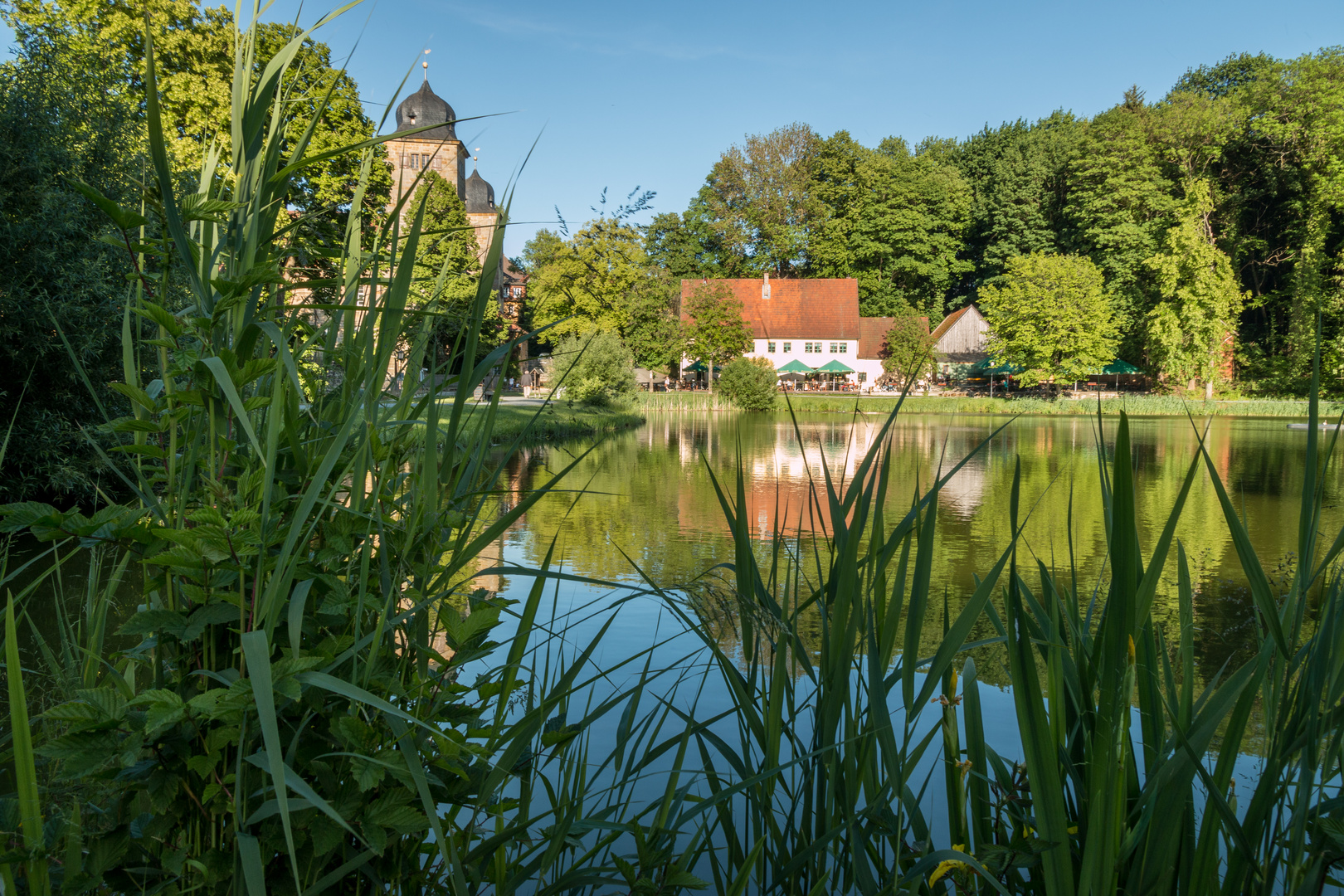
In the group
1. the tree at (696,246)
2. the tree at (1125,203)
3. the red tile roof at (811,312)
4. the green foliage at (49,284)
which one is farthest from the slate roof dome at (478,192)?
the green foliage at (49,284)

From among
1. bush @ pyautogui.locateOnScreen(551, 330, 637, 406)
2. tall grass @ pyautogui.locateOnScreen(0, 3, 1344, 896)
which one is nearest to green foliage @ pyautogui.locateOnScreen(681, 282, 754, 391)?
bush @ pyautogui.locateOnScreen(551, 330, 637, 406)

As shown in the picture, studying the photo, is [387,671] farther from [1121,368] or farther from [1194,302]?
[1121,368]

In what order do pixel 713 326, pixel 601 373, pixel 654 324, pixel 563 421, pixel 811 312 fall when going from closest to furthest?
pixel 563 421 → pixel 601 373 → pixel 654 324 → pixel 713 326 → pixel 811 312

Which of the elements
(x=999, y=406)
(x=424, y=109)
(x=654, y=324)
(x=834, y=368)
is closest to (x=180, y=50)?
(x=424, y=109)

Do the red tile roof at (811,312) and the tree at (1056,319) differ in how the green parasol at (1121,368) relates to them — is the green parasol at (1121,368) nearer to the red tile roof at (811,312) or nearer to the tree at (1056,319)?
the tree at (1056,319)

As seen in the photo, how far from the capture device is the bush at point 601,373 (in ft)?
78.1

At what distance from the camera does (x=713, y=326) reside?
38594 mm

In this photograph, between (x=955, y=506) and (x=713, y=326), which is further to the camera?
(x=713, y=326)

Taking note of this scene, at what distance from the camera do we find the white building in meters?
50.2

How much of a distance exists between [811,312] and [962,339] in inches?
339

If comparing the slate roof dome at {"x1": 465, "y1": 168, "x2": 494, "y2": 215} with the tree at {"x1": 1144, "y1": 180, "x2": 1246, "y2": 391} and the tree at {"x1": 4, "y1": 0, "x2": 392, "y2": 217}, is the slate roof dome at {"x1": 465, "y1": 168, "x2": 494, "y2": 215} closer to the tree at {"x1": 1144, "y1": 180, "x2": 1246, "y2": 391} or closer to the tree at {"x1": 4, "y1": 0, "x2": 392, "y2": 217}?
the tree at {"x1": 4, "y1": 0, "x2": 392, "y2": 217}

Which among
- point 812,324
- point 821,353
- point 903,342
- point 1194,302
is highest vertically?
point 812,324

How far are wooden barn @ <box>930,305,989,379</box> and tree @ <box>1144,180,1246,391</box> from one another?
36.1 feet

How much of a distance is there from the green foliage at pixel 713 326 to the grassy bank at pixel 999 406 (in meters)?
4.92
